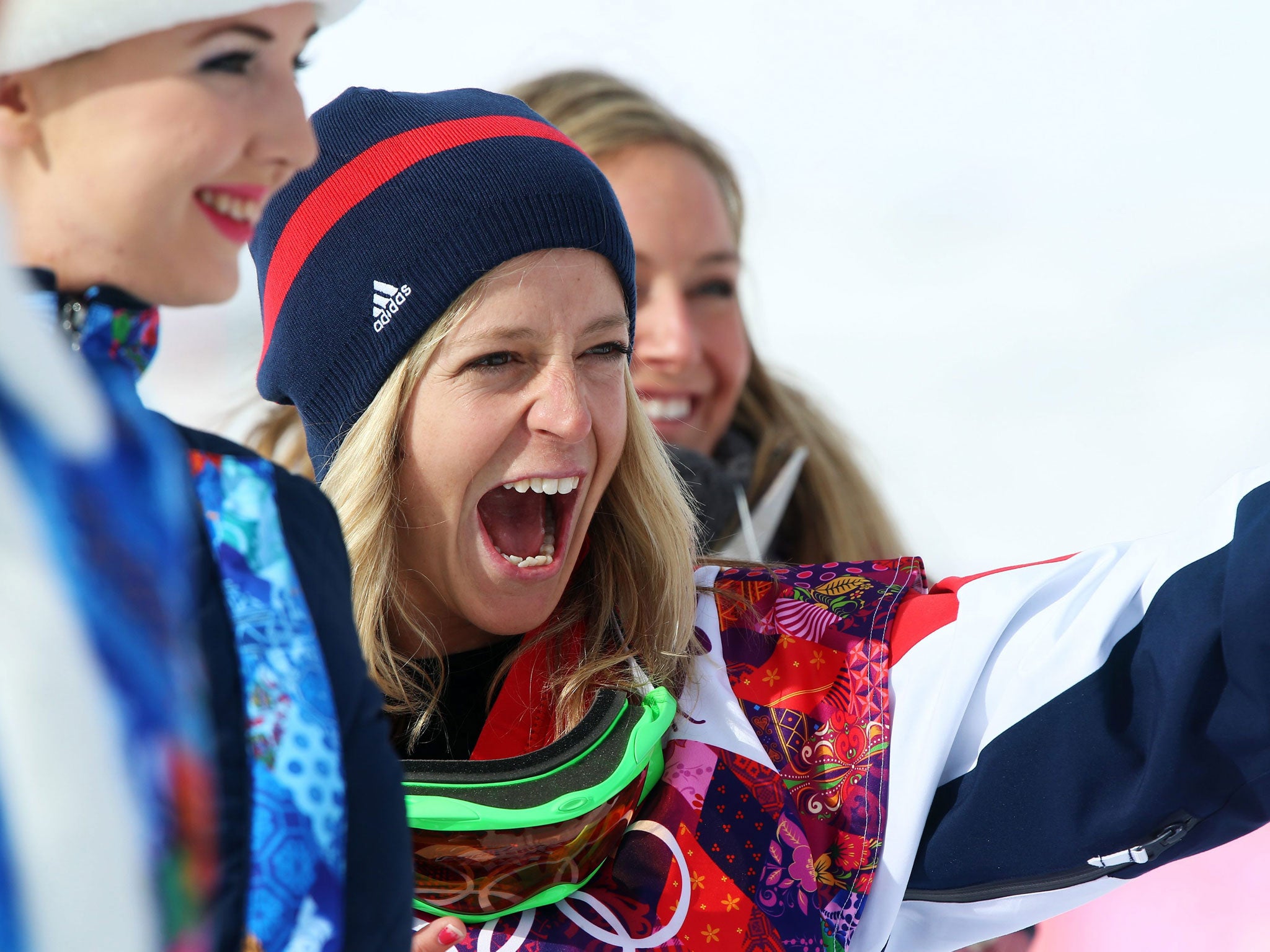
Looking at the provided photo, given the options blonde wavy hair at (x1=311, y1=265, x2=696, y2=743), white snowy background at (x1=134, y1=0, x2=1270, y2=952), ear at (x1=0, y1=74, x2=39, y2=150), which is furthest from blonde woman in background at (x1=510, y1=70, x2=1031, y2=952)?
ear at (x1=0, y1=74, x2=39, y2=150)

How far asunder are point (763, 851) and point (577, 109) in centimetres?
203

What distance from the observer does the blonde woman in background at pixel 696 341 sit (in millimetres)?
2775

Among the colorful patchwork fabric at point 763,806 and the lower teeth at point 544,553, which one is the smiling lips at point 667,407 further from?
the colorful patchwork fabric at point 763,806

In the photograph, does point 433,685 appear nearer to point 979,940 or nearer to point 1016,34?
point 979,940

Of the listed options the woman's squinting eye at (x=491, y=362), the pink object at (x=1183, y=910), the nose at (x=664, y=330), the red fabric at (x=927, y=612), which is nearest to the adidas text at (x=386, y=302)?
the woman's squinting eye at (x=491, y=362)

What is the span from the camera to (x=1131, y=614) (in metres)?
1.19

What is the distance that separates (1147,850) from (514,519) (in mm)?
844

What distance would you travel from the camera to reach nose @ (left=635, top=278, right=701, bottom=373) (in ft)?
9.12

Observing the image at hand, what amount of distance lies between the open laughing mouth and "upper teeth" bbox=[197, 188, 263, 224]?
2.50 ft

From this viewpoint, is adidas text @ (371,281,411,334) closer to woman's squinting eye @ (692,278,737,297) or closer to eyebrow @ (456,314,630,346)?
eyebrow @ (456,314,630,346)

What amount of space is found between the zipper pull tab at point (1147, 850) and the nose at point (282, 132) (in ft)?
3.01

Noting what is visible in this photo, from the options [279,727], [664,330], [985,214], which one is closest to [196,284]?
[279,727]

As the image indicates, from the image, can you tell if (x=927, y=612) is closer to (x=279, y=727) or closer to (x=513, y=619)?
(x=513, y=619)

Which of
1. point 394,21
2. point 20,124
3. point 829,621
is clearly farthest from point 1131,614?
point 394,21
